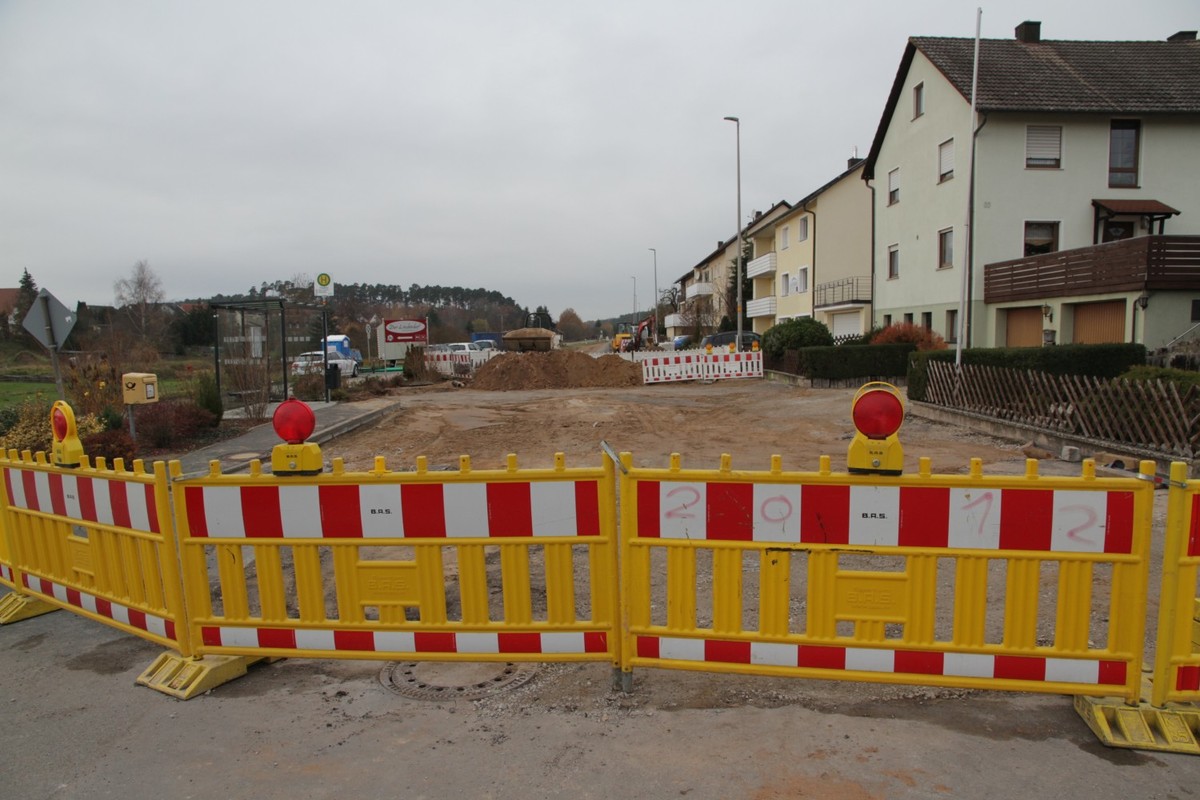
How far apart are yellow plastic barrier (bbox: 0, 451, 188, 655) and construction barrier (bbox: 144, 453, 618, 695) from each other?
19cm

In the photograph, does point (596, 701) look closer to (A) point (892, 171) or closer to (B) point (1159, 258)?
(B) point (1159, 258)

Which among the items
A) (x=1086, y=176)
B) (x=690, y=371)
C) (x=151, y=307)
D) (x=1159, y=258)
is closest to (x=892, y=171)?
(x=1086, y=176)

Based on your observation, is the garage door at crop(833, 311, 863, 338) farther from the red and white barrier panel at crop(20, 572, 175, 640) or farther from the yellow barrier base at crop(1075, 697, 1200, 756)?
the red and white barrier panel at crop(20, 572, 175, 640)

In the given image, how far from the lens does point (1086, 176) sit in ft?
81.7

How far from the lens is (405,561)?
3.90 metres

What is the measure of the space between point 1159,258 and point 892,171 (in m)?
14.4

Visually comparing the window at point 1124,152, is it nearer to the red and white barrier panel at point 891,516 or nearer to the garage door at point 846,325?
the garage door at point 846,325

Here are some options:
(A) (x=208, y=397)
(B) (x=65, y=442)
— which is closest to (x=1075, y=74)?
(A) (x=208, y=397)

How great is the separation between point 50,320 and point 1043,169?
91.1 ft

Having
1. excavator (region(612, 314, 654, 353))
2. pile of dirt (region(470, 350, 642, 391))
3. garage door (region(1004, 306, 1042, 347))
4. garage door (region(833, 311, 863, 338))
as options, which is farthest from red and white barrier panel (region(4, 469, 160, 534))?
excavator (region(612, 314, 654, 353))

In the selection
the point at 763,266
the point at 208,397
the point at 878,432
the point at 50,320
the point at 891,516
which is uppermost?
the point at 763,266

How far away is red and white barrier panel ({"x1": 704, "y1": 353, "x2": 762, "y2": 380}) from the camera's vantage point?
101 ft

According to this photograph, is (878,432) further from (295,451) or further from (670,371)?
(670,371)

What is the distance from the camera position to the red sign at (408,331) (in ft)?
128
